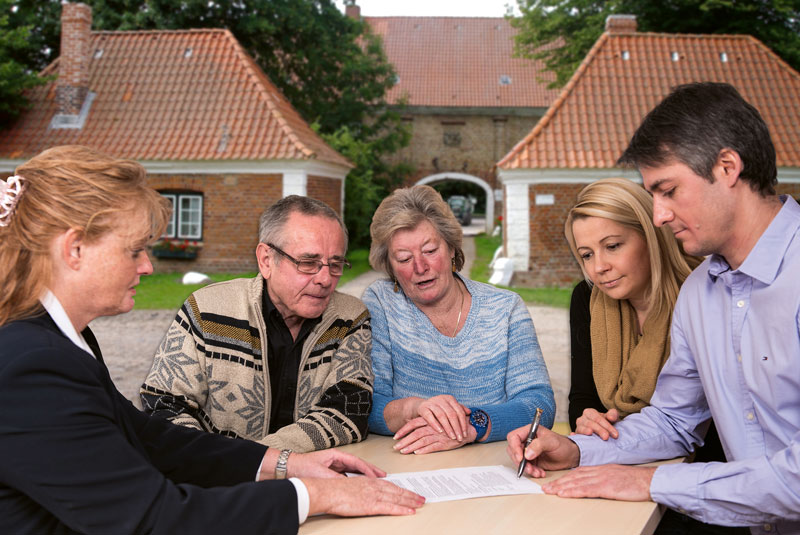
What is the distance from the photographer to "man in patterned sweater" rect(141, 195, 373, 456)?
2.66 m

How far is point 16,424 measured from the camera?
4.65 ft

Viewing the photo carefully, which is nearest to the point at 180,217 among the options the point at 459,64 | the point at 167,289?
the point at 167,289

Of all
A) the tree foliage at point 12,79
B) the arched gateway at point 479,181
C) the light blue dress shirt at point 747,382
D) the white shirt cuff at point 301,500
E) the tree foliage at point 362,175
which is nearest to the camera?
the white shirt cuff at point 301,500

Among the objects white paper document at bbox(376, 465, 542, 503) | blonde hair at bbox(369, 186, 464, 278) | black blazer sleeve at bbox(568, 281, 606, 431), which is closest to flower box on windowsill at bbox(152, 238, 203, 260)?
blonde hair at bbox(369, 186, 464, 278)

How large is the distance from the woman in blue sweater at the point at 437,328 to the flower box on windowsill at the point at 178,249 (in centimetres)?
1469

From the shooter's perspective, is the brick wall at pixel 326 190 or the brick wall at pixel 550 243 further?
the brick wall at pixel 326 190

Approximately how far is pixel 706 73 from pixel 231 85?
11031mm

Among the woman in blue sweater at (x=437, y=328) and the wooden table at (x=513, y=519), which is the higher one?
the woman in blue sweater at (x=437, y=328)

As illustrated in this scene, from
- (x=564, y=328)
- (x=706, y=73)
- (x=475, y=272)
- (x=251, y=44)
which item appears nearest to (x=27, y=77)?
(x=251, y=44)

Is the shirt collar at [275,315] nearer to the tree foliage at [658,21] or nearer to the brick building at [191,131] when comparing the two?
the brick building at [191,131]

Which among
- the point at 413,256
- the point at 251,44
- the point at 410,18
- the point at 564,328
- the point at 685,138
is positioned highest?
the point at 410,18

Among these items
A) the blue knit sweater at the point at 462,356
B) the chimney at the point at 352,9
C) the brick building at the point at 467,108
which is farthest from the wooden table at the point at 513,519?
the chimney at the point at 352,9

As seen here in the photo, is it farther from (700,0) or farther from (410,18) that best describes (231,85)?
(410,18)

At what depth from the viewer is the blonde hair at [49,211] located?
5.09ft
